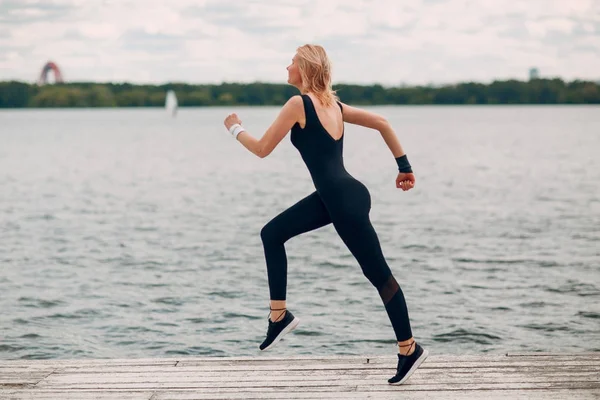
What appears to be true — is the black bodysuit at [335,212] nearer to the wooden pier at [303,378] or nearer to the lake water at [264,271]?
the wooden pier at [303,378]

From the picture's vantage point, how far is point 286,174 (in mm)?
50000

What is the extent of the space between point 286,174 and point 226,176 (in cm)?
337

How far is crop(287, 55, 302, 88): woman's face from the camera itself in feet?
18.7

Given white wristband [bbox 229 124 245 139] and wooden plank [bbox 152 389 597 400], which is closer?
wooden plank [bbox 152 389 597 400]

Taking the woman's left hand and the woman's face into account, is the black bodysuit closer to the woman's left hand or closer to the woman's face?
the woman's face

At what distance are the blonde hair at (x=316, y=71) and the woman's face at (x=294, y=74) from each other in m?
0.04

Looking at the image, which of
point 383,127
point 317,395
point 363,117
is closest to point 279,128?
point 363,117

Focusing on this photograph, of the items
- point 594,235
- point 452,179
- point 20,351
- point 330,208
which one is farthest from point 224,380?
point 452,179

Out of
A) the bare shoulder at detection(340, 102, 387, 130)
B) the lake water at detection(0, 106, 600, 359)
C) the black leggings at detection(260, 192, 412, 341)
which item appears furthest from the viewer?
the lake water at detection(0, 106, 600, 359)

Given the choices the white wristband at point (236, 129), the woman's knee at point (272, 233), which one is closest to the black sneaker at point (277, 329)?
the woman's knee at point (272, 233)

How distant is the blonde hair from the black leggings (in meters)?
0.64

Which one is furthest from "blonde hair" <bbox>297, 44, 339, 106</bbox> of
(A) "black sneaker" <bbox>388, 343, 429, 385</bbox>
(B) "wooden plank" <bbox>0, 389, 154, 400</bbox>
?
(B) "wooden plank" <bbox>0, 389, 154, 400</bbox>

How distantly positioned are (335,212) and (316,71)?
2.92ft

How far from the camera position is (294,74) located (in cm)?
572
